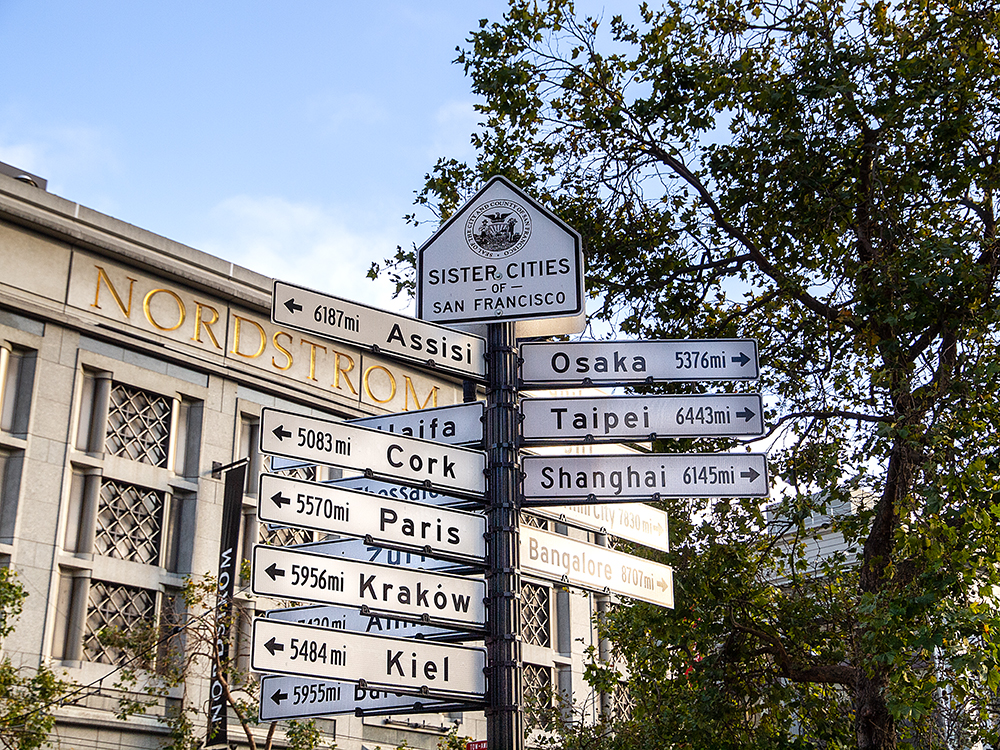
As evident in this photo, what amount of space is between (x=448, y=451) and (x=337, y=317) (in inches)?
34.4

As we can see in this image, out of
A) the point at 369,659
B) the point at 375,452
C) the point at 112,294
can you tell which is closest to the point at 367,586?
the point at 369,659

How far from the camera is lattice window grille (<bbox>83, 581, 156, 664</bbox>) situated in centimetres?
2191

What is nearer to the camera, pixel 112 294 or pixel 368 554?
pixel 368 554

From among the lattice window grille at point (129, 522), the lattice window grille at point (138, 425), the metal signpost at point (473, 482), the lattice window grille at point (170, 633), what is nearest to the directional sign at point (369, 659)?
the metal signpost at point (473, 482)

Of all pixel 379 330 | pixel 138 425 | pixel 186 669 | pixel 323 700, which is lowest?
pixel 323 700

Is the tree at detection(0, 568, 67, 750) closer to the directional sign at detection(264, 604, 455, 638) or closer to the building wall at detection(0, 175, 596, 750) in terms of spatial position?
the building wall at detection(0, 175, 596, 750)

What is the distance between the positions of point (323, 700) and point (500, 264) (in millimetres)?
2331

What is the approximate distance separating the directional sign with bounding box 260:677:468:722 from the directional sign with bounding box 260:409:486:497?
992mm

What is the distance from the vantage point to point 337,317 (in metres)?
5.80

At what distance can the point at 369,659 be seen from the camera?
207 inches

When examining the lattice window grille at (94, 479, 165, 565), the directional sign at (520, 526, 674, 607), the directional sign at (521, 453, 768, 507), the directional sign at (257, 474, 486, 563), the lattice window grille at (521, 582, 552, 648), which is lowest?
the directional sign at (520, 526, 674, 607)

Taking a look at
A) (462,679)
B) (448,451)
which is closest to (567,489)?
(448,451)

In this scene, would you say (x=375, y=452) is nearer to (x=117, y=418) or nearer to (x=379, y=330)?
(x=379, y=330)

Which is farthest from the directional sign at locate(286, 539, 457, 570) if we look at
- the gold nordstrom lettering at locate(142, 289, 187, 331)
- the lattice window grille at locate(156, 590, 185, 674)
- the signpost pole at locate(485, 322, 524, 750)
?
the gold nordstrom lettering at locate(142, 289, 187, 331)
